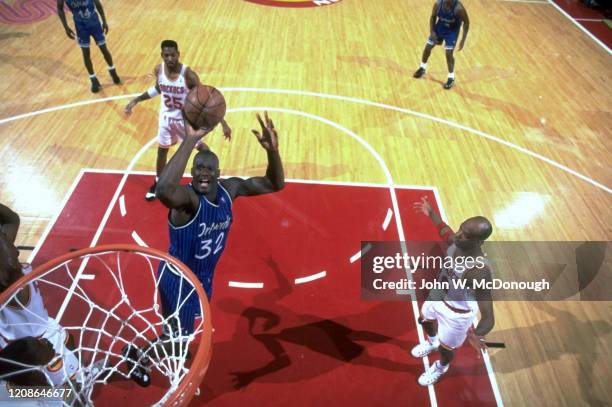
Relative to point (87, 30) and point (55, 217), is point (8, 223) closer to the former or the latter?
point (55, 217)

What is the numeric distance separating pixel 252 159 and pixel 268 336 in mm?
2713

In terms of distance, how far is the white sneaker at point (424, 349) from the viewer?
396cm

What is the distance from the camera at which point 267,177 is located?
304 cm

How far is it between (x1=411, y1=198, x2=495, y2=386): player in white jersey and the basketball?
6.43 feet

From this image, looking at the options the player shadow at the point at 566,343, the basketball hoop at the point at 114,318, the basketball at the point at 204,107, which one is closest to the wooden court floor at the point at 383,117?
the player shadow at the point at 566,343

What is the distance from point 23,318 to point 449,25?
23.5 ft

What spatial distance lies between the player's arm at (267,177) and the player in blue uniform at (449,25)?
5.43 meters

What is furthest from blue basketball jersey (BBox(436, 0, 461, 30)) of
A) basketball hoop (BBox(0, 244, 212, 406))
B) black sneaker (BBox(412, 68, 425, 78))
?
basketball hoop (BBox(0, 244, 212, 406))

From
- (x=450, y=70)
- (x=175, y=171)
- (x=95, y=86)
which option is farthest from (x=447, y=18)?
(x=175, y=171)

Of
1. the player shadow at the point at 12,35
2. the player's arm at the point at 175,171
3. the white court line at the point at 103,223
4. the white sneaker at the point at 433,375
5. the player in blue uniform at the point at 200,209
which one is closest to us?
the player's arm at the point at 175,171

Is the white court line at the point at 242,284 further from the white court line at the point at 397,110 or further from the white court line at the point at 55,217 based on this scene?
the white court line at the point at 397,110

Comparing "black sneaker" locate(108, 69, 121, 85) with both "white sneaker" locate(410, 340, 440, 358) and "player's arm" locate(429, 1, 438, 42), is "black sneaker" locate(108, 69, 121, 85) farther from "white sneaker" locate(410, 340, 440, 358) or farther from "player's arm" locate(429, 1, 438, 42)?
"white sneaker" locate(410, 340, 440, 358)

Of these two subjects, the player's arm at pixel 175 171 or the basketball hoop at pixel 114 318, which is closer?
the player's arm at pixel 175 171

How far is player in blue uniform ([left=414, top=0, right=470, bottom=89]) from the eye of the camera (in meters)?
6.96
